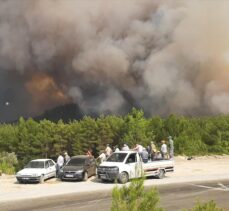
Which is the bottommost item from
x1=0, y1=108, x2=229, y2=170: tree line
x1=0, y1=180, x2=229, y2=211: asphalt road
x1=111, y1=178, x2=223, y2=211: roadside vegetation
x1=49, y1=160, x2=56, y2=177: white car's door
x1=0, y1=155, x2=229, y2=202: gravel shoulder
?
x1=111, y1=178, x2=223, y2=211: roadside vegetation

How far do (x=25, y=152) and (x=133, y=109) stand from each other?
114 feet

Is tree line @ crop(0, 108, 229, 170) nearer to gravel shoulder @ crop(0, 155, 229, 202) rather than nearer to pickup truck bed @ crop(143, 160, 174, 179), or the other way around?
gravel shoulder @ crop(0, 155, 229, 202)

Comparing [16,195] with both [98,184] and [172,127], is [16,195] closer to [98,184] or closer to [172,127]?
[98,184]

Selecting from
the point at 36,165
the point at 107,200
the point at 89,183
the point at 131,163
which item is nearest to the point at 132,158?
the point at 131,163

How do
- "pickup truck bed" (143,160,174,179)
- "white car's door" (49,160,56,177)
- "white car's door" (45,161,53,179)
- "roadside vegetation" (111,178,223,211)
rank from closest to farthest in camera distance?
"roadside vegetation" (111,178,223,211) → "white car's door" (45,161,53,179) → "pickup truck bed" (143,160,174,179) → "white car's door" (49,160,56,177)

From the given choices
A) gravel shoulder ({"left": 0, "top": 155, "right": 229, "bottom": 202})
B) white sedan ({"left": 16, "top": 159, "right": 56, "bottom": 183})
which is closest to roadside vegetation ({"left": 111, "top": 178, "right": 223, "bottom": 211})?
gravel shoulder ({"left": 0, "top": 155, "right": 229, "bottom": 202})

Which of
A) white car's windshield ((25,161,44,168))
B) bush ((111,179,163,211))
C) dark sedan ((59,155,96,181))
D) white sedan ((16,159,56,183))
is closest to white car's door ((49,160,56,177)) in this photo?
white sedan ((16,159,56,183))

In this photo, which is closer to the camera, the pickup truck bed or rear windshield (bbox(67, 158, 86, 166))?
the pickup truck bed

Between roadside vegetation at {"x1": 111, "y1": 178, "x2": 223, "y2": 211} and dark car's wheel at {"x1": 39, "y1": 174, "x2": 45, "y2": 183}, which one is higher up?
dark car's wheel at {"x1": 39, "y1": 174, "x2": 45, "y2": 183}

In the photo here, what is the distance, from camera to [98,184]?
98.2ft

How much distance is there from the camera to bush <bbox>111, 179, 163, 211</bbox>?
427 inches

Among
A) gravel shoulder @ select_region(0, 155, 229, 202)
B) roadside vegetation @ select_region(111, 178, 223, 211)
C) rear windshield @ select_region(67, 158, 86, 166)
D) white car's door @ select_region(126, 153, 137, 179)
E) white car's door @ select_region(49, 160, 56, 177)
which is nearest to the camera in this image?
roadside vegetation @ select_region(111, 178, 223, 211)

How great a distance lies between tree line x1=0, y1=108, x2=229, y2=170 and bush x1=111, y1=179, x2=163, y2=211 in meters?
54.1

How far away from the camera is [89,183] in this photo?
3041cm
